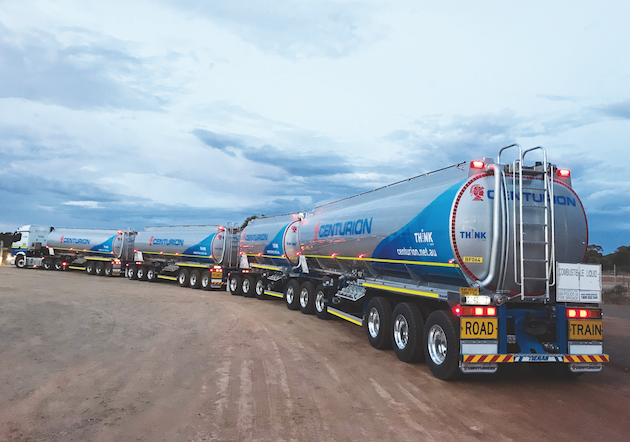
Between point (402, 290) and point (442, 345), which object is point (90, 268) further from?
point (442, 345)

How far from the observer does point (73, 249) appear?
39.3 m

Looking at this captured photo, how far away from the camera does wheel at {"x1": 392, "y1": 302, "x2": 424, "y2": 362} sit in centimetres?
909

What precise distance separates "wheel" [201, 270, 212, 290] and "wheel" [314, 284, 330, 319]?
11.4 metres

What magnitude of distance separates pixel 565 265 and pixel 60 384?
852 centimetres

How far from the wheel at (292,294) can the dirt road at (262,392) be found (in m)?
5.31

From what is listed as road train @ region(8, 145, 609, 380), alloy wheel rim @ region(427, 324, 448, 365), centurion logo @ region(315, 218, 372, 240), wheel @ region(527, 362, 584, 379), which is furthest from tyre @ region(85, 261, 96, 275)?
wheel @ region(527, 362, 584, 379)

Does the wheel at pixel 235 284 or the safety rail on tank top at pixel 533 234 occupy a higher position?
the safety rail on tank top at pixel 533 234

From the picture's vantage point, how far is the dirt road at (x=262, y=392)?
5.65 metres

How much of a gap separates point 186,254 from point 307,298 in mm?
13546

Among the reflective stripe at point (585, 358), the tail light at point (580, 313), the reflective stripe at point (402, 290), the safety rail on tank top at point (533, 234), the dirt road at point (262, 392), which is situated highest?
the safety rail on tank top at point (533, 234)

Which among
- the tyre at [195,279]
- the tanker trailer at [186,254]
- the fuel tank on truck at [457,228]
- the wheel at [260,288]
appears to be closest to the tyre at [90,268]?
the tanker trailer at [186,254]

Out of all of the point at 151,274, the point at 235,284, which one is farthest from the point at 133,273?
the point at 235,284

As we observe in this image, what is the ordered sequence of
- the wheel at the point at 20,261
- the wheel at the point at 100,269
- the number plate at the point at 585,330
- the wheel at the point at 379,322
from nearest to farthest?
the number plate at the point at 585,330
the wheel at the point at 379,322
the wheel at the point at 100,269
the wheel at the point at 20,261

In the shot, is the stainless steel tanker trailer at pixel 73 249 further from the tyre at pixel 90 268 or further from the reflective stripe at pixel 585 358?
the reflective stripe at pixel 585 358
